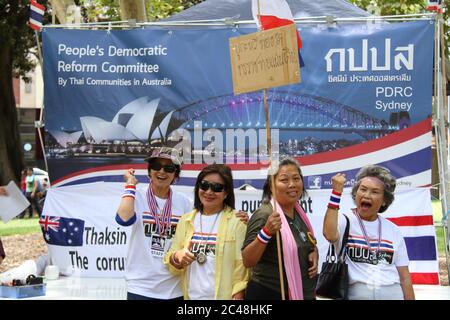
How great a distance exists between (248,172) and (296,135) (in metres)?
0.68

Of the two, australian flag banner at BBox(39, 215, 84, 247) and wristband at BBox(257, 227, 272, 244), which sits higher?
wristband at BBox(257, 227, 272, 244)

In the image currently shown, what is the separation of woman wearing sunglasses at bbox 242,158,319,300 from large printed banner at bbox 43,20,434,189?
3.93 metres

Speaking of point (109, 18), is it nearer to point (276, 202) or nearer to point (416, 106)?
point (416, 106)

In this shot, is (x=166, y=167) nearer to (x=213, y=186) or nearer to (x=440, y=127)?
(x=213, y=186)

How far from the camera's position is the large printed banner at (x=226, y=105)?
29.2 ft

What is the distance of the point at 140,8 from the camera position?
40.1 ft

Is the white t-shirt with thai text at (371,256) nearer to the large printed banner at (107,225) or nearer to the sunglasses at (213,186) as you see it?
the sunglasses at (213,186)

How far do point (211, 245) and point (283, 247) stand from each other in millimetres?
561

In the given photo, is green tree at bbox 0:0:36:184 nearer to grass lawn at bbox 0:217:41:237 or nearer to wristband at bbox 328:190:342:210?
grass lawn at bbox 0:217:41:237

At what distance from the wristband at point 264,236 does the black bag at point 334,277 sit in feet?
1.92

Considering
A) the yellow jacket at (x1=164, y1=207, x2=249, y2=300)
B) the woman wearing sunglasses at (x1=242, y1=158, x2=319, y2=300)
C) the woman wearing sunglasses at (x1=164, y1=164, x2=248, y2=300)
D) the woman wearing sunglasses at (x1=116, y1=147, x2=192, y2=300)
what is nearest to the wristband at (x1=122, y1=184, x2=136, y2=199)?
the woman wearing sunglasses at (x1=116, y1=147, x2=192, y2=300)

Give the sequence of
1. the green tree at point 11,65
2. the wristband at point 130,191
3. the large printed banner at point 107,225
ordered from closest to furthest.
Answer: the wristband at point 130,191
the large printed banner at point 107,225
the green tree at point 11,65

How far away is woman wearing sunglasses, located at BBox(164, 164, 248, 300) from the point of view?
17.0 feet

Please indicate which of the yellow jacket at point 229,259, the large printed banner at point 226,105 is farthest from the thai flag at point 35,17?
the yellow jacket at point 229,259
